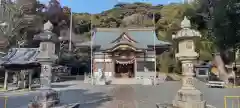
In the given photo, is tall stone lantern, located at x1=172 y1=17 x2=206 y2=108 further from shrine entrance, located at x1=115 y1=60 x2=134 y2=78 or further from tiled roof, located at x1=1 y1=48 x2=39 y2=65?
shrine entrance, located at x1=115 y1=60 x2=134 y2=78

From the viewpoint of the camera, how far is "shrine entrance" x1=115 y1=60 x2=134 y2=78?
2725 cm

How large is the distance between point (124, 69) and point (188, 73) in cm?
2159

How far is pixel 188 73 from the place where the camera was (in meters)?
7.82

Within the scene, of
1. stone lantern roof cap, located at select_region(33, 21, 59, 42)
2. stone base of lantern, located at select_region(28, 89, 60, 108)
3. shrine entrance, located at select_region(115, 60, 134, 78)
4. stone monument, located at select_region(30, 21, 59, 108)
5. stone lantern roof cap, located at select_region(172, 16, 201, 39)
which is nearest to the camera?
stone lantern roof cap, located at select_region(172, 16, 201, 39)

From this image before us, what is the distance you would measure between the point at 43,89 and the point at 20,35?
79.5 ft

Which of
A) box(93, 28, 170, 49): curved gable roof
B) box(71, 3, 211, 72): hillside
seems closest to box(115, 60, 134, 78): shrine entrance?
box(93, 28, 170, 49): curved gable roof

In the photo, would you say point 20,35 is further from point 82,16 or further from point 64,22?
point 82,16

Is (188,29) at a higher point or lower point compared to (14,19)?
lower

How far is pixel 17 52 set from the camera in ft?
60.2

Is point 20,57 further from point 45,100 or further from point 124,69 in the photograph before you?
point 124,69

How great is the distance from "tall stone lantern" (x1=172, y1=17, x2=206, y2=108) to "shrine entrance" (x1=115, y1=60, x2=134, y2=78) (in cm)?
1910

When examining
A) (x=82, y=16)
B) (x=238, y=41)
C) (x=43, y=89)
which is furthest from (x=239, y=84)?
(x=82, y=16)

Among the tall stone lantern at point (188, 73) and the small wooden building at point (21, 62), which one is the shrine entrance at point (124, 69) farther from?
the tall stone lantern at point (188, 73)

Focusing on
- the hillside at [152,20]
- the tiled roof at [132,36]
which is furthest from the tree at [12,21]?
the hillside at [152,20]
